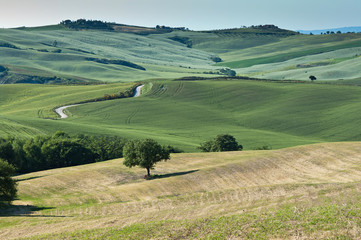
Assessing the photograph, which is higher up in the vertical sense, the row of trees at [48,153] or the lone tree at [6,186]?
the lone tree at [6,186]

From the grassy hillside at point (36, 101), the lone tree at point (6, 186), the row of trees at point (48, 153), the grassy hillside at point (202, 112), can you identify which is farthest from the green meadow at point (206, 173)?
the row of trees at point (48, 153)

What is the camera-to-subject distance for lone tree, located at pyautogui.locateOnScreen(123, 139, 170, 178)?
6875cm

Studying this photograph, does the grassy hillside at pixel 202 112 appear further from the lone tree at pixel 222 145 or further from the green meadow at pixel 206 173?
the lone tree at pixel 222 145

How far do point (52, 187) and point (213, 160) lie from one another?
26.8 meters

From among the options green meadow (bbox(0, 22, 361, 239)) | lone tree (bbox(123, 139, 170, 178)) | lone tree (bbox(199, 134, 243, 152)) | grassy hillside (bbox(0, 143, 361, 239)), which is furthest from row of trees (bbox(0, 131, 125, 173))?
lone tree (bbox(123, 139, 170, 178))

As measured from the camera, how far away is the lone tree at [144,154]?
226ft

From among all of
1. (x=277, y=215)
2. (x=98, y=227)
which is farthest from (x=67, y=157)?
(x=277, y=215)

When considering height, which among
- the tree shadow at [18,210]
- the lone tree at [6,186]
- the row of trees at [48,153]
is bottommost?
the row of trees at [48,153]

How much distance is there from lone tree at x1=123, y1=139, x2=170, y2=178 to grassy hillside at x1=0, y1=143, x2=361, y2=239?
6.74 feet

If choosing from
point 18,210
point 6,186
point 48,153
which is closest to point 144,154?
point 6,186

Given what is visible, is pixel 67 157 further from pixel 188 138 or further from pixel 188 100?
pixel 188 100

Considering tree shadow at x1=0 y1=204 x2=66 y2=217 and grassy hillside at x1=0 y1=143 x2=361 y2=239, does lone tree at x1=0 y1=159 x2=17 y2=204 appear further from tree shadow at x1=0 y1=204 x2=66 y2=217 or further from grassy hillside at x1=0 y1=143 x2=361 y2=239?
grassy hillside at x1=0 y1=143 x2=361 y2=239

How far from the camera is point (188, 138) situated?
11881 centimetres

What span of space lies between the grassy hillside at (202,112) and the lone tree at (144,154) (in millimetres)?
31391
